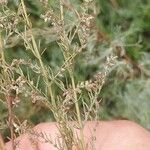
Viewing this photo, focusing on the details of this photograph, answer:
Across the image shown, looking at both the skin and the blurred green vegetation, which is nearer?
the skin

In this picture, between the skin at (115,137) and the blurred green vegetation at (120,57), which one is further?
the blurred green vegetation at (120,57)

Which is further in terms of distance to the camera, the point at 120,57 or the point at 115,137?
the point at 120,57

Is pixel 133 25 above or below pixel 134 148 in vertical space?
above

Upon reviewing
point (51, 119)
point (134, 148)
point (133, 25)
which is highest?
point (133, 25)

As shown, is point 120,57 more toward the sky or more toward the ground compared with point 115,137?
more toward the sky

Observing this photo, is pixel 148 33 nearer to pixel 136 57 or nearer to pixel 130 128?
pixel 136 57

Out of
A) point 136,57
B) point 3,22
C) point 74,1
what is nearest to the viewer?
point 3,22

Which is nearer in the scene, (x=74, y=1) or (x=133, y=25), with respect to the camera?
(x=74, y=1)

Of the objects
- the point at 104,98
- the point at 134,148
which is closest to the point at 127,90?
the point at 104,98
